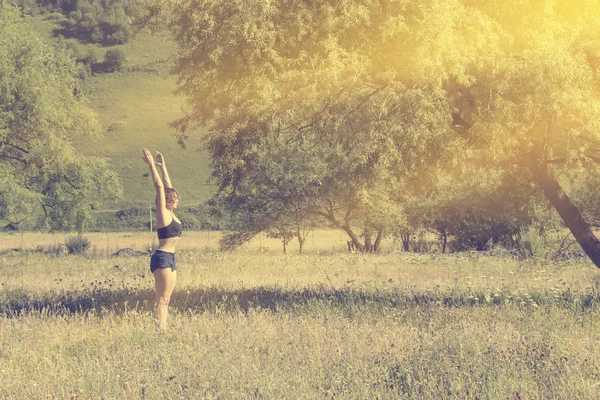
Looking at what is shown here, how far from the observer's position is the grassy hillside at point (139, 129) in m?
90.0

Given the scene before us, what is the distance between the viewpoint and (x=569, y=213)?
14242 millimetres

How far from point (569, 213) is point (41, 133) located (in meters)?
23.4

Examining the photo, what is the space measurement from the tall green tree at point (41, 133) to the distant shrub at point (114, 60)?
101379mm

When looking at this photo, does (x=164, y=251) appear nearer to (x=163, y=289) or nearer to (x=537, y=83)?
(x=163, y=289)

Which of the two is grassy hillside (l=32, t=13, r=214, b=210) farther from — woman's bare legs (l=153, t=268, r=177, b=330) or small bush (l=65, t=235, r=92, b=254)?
woman's bare legs (l=153, t=268, r=177, b=330)

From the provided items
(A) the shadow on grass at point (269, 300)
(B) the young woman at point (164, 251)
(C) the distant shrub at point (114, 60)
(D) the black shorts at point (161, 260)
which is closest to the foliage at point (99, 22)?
(C) the distant shrub at point (114, 60)

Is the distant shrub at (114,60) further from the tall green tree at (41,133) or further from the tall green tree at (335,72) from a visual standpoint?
the tall green tree at (335,72)

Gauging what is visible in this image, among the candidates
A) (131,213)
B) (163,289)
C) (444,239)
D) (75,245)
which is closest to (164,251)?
(163,289)

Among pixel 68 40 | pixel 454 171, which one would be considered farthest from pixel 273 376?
pixel 68 40

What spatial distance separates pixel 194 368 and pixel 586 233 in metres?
9.87

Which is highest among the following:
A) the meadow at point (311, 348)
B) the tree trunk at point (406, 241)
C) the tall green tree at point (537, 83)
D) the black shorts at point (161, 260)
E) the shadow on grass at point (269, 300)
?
the tall green tree at point (537, 83)

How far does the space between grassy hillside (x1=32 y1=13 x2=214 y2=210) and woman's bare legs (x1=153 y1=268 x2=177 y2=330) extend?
67.2m

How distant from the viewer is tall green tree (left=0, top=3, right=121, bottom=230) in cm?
2855

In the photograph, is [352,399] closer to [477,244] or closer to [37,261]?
[37,261]
